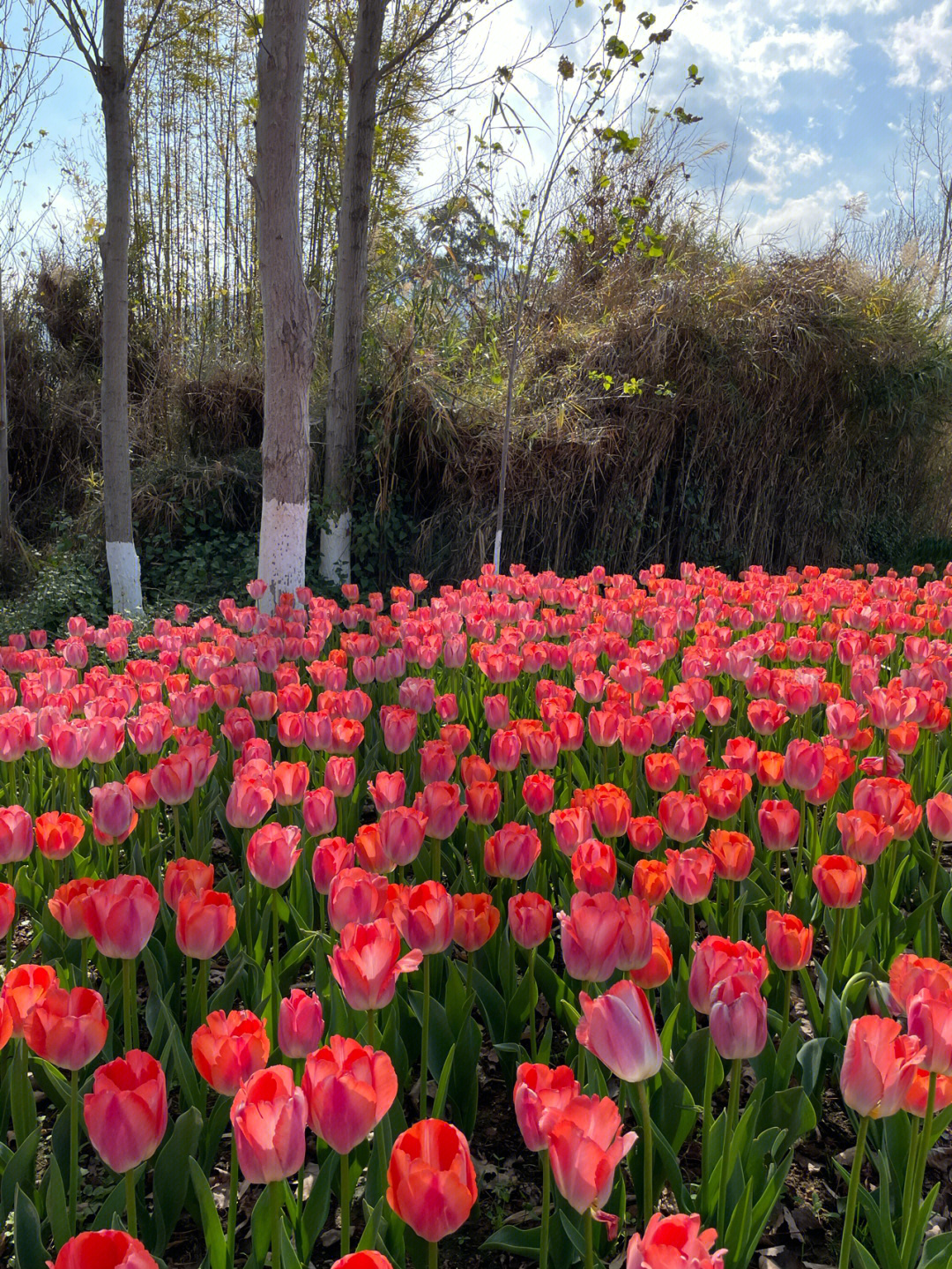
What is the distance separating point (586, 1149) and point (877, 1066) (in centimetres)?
34

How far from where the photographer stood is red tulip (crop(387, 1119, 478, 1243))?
2.27 feet

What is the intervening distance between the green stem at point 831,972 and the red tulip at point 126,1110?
3.37ft

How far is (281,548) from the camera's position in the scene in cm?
513

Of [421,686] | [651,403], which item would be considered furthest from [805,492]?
[421,686]

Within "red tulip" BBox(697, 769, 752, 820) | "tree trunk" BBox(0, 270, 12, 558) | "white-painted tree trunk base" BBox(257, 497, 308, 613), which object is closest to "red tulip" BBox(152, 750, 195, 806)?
"red tulip" BBox(697, 769, 752, 820)

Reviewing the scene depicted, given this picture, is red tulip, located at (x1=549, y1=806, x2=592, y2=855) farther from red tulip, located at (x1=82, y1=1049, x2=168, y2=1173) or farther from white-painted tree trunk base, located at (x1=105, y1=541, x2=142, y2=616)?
white-painted tree trunk base, located at (x1=105, y1=541, x2=142, y2=616)

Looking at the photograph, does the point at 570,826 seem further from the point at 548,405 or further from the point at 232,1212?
the point at 548,405

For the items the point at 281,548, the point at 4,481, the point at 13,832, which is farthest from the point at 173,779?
the point at 4,481

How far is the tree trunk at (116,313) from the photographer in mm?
5516

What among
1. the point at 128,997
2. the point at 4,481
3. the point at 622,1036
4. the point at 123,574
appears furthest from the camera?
the point at 4,481

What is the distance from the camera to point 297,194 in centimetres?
492

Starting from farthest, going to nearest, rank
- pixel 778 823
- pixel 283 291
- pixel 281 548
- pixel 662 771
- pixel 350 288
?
pixel 350 288, pixel 281 548, pixel 283 291, pixel 662 771, pixel 778 823

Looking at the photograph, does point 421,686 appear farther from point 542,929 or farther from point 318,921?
point 542,929

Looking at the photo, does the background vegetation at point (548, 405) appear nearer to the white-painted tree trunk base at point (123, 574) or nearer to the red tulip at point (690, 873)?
the white-painted tree trunk base at point (123, 574)
